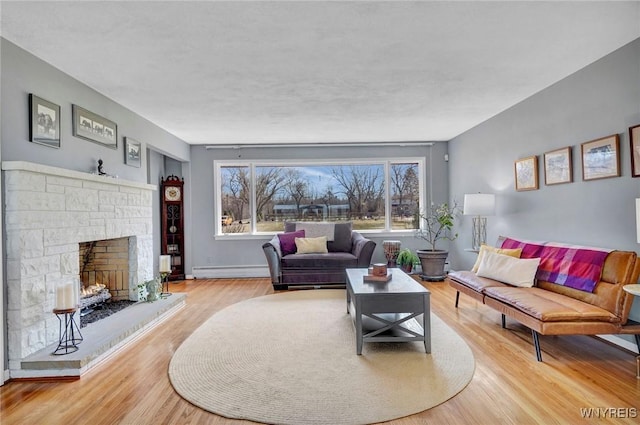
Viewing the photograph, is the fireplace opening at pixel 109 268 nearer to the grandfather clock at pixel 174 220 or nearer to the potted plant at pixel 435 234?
the grandfather clock at pixel 174 220

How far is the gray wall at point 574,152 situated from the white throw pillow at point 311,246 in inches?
97.6

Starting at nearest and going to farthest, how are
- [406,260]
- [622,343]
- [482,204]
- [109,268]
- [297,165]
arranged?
1. [622,343]
2. [109,268]
3. [482,204]
4. [406,260]
5. [297,165]

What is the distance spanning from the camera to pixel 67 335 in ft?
9.22

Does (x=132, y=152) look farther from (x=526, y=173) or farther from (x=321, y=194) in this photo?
(x=526, y=173)

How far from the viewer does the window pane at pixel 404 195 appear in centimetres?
650

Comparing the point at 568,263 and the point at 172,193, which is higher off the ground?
the point at 172,193

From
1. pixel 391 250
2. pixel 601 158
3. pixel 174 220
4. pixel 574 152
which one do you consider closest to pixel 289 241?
pixel 391 250

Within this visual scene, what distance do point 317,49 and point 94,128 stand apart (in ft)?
7.90

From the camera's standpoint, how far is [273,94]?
3.64 metres

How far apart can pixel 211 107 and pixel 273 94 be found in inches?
35.1

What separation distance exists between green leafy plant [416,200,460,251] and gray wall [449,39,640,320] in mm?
1021

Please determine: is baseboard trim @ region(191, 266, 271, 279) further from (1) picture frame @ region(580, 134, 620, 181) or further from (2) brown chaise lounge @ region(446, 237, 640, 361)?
(1) picture frame @ region(580, 134, 620, 181)

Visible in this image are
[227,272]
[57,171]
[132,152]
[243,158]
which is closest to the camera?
[57,171]

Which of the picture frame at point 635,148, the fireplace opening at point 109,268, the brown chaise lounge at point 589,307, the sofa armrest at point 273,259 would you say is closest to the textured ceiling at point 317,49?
the picture frame at point 635,148
